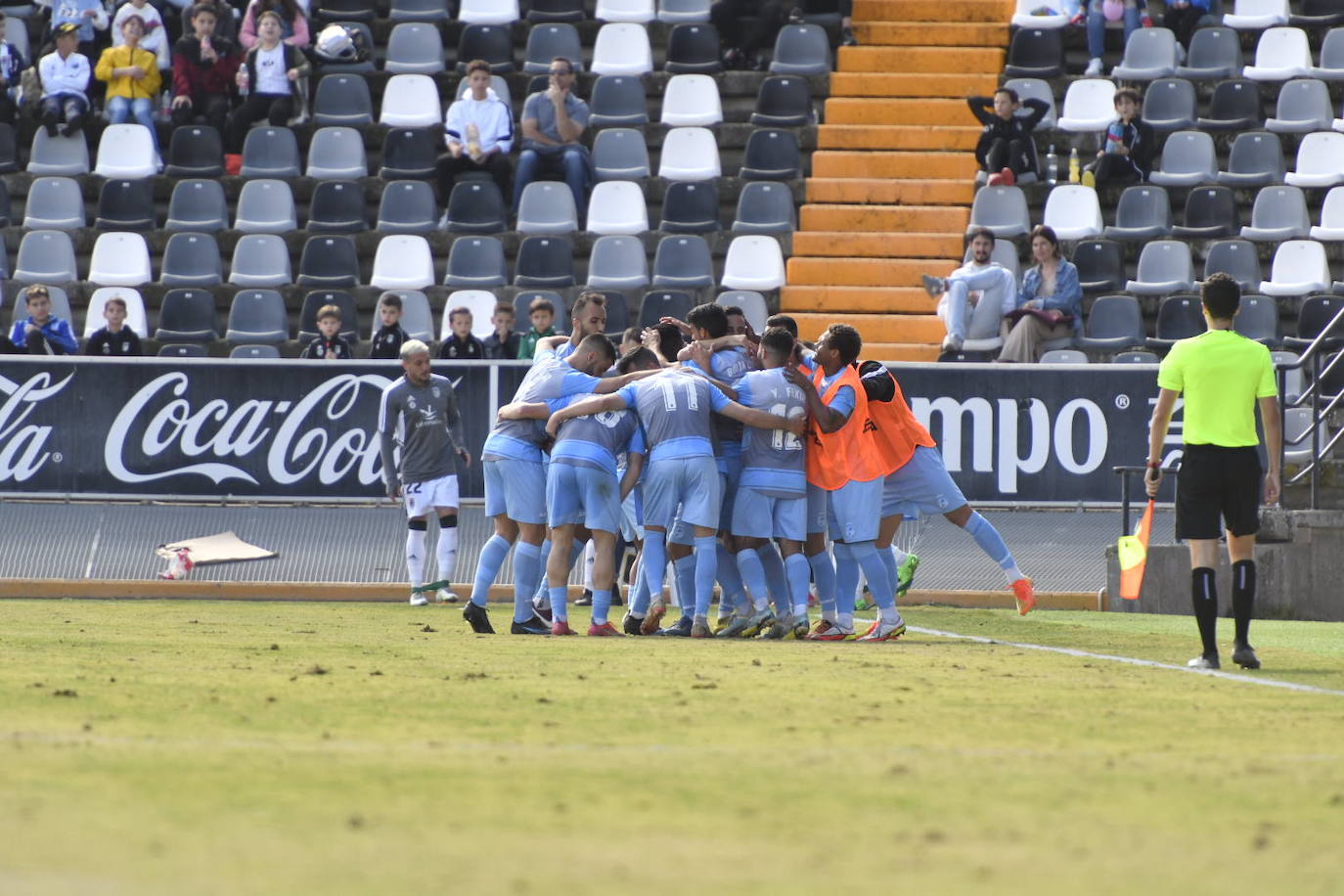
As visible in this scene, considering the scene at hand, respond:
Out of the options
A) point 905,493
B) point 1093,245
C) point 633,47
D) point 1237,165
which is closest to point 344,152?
point 633,47

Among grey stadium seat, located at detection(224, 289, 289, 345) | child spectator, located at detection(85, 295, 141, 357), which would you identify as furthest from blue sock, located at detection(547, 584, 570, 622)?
grey stadium seat, located at detection(224, 289, 289, 345)

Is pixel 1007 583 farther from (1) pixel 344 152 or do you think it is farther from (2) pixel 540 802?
(2) pixel 540 802

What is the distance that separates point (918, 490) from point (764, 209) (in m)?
9.09

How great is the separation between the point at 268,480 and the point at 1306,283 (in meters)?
10.6

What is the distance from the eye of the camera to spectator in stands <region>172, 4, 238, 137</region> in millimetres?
23875

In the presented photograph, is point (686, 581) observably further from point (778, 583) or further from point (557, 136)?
point (557, 136)

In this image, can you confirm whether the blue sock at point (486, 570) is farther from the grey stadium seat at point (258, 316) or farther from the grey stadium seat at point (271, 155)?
the grey stadium seat at point (271, 155)

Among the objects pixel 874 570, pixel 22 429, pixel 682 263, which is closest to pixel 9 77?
pixel 22 429

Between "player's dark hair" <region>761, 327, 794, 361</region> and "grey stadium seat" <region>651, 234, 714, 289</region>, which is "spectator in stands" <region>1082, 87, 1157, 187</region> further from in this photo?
"player's dark hair" <region>761, 327, 794, 361</region>

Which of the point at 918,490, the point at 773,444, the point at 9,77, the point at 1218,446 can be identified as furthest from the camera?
the point at 9,77

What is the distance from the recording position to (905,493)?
14.0 metres

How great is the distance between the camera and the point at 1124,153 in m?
22.2

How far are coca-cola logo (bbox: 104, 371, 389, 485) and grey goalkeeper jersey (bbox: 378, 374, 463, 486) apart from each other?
4.44ft

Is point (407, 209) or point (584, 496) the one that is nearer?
point (584, 496)
